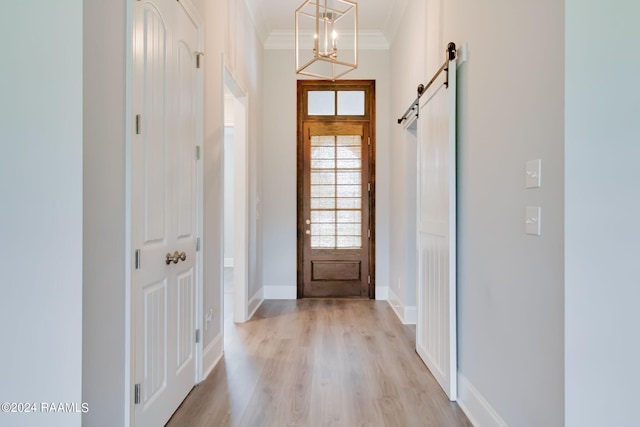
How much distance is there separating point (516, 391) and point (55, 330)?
5.84 feet

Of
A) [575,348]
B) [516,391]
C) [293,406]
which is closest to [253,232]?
[293,406]

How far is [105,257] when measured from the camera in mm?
1439

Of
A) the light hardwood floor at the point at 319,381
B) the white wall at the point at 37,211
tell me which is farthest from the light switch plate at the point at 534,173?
the white wall at the point at 37,211

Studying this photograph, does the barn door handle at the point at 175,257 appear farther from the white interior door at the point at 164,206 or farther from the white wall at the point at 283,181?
the white wall at the point at 283,181

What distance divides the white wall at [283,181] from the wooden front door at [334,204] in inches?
4.9

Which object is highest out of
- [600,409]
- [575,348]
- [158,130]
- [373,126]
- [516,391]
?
[373,126]

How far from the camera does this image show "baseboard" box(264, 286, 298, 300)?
5.04 metres

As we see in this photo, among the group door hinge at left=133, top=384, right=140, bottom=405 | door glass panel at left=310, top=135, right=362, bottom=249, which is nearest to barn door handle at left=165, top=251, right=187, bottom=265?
door hinge at left=133, top=384, right=140, bottom=405

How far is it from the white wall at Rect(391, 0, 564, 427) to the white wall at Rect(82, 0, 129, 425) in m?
1.69

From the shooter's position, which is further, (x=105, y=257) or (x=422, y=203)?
(x=422, y=203)

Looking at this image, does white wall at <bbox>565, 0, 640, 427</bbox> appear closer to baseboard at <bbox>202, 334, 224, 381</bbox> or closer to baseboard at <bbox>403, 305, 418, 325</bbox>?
baseboard at <bbox>202, 334, 224, 381</bbox>

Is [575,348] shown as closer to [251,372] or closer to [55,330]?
[55,330]

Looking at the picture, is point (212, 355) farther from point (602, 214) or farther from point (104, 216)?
point (602, 214)

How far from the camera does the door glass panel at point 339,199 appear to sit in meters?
5.09
